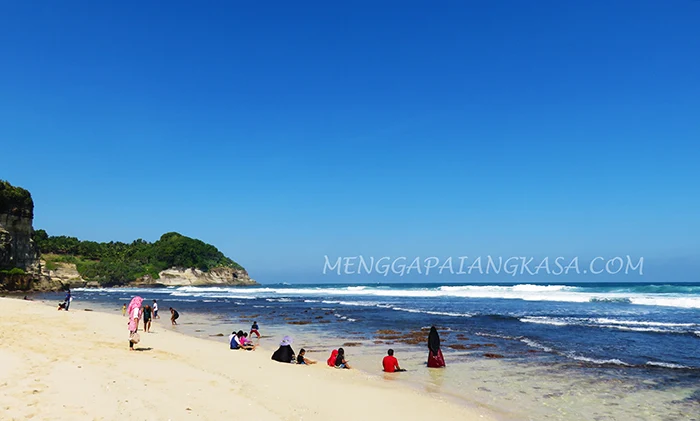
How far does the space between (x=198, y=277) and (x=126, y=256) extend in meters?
24.7

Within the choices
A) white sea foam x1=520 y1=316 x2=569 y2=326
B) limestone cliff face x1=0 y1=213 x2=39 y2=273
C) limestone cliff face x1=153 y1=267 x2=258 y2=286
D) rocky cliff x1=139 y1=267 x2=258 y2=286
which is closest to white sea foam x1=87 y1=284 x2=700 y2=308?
white sea foam x1=520 y1=316 x2=569 y2=326

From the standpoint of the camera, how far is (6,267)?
189ft

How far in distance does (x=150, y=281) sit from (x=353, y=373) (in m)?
136

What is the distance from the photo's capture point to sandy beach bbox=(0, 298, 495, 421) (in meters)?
7.73

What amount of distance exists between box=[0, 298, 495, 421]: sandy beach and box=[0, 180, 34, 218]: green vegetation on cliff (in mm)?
59861

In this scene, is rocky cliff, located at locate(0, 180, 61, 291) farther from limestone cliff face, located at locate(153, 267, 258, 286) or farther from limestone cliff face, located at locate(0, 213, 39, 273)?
limestone cliff face, located at locate(153, 267, 258, 286)

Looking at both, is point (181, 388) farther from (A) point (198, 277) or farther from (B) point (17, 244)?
(A) point (198, 277)

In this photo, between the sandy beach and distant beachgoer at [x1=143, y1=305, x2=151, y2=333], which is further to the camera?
distant beachgoer at [x1=143, y1=305, x2=151, y2=333]

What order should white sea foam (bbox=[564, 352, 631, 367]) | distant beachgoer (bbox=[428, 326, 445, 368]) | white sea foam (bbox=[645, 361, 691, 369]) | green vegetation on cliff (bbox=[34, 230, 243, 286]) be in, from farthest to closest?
green vegetation on cliff (bbox=[34, 230, 243, 286]) < white sea foam (bbox=[564, 352, 631, 367]) < white sea foam (bbox=[645, 361, 691, 369]) < distant beachgoer (bbox=[428, 326, 445, 368])

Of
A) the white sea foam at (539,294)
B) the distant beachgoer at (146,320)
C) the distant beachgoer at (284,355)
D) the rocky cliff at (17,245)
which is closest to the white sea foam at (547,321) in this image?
the distant beachgoer at (284,355)

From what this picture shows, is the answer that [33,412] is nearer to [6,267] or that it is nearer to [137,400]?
[137,400]

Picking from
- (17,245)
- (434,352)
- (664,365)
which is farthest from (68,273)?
(664,365)

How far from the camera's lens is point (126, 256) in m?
148

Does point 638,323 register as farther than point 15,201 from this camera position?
No
